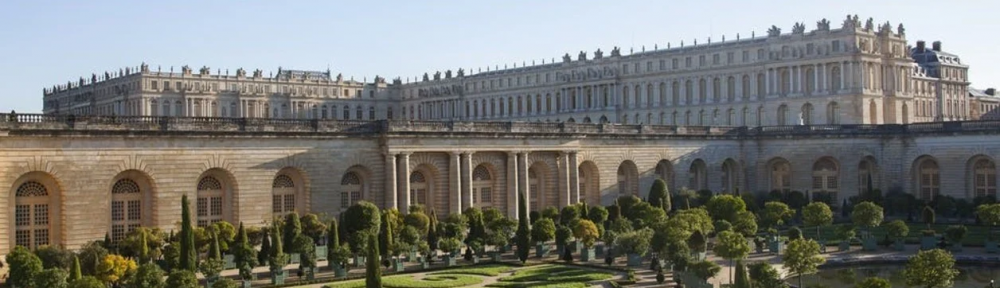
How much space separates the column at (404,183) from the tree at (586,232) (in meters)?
Answer: 9.65

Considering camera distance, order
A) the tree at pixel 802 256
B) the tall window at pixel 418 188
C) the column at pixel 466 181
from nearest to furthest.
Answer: the tree at pixel 802 256 → the tall window at pixel 418 188 → the column at pixel 466 181

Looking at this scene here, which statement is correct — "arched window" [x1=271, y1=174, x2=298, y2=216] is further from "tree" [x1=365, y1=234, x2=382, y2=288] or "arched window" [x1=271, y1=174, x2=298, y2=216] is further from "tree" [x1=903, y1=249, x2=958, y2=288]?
"tree" [x1=903, y1=249, x2=958, y2=288]

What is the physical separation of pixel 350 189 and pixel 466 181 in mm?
5781

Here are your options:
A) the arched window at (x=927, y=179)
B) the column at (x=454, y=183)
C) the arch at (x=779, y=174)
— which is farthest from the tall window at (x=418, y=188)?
the arched window at (x=927, y=179)

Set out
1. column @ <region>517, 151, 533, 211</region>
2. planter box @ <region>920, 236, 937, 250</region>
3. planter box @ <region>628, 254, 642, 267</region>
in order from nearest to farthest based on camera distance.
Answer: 1. planter box @ <region>628, 254, 642, 267</region>
2. planter box @ <region>920, 236, 937, 250</region>
3. column @ <region>517, 151, 533, 211</region>

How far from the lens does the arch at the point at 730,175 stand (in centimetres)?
6369

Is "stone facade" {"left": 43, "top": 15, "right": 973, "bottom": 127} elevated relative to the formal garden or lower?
elevated

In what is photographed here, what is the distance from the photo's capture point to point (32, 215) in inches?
1474

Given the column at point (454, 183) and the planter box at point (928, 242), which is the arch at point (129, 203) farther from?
the planter box at point (928, 242)

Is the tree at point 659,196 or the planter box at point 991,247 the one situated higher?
the tree at point 659,196

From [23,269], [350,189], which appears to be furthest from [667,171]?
[23,269]

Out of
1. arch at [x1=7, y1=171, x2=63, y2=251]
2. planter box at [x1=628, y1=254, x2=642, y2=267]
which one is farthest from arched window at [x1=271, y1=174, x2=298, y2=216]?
planter box at [x1=628, y1=254, x2=642, y2=267]

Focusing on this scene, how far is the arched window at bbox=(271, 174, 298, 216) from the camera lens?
1727 inches

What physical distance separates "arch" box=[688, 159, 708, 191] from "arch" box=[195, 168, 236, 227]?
29878 mm
